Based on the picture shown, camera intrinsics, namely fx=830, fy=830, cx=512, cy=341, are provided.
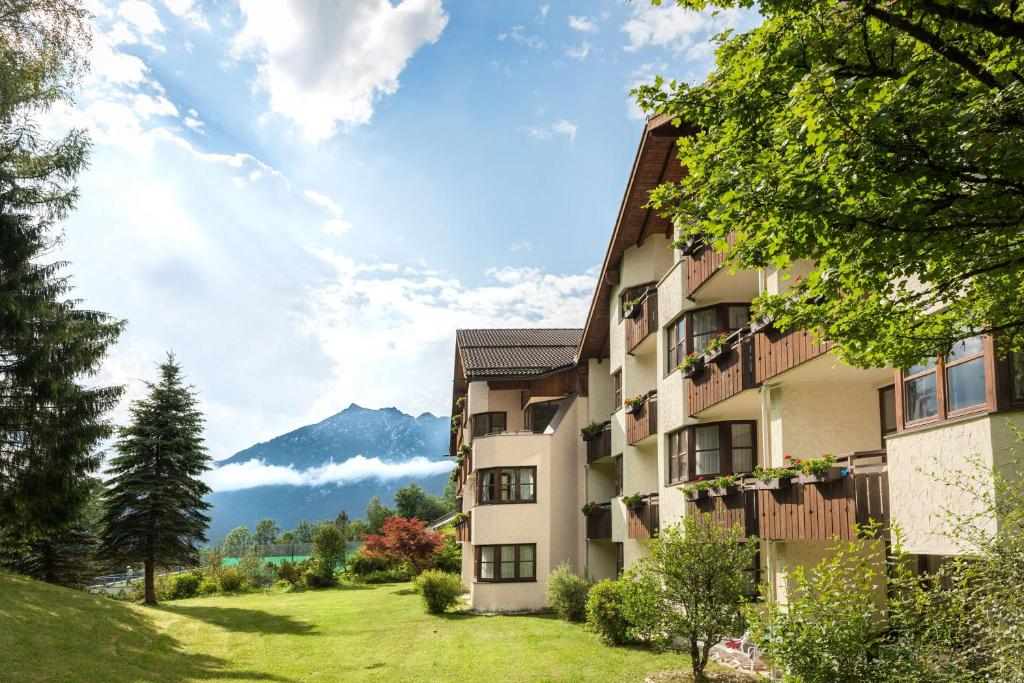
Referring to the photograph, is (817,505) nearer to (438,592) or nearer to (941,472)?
(941,472)

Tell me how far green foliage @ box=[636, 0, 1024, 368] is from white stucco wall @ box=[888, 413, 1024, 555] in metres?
1.38

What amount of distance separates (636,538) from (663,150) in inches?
484

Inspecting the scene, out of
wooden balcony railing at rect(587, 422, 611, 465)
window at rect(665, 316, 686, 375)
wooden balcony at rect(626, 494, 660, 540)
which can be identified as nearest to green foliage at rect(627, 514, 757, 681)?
window at rect(665, 316, 686, 375)

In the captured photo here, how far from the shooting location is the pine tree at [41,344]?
2742 cm

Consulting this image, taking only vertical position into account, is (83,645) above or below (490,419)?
below

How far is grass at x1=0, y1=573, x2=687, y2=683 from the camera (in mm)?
19781

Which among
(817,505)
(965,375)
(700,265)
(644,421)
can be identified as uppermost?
(700,265)

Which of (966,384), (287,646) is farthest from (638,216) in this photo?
(287,646)

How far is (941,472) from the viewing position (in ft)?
37.4

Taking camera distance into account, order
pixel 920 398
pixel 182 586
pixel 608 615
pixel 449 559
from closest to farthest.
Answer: pixel 920 398
pixel 608 615
pixel 182 586
pixel 449 559

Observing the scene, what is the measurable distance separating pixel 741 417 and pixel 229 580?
40.3 metres

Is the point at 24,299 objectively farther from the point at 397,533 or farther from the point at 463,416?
the point at 397,533

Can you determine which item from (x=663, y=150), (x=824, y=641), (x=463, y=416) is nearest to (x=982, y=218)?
(x=824, y=641)

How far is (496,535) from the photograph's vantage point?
109 ft
